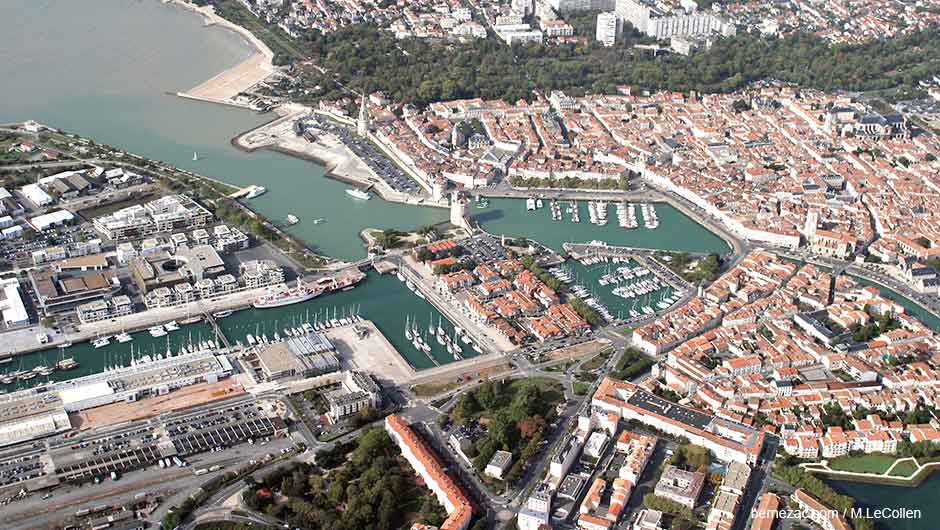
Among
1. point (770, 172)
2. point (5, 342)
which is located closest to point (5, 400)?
point (5, 342)

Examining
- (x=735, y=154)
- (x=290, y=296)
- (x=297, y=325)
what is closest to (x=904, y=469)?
(x=297, y=325)

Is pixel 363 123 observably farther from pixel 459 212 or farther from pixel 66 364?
pixel 66 364

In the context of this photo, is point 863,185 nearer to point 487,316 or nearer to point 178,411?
point 487,316

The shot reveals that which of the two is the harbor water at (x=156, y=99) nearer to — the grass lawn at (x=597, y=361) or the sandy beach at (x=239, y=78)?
the sandy beach at (x=239, y=78)

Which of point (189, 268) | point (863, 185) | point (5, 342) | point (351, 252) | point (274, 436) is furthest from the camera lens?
point (863, 185)

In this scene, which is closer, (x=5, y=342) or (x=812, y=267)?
(x=5, y=342)

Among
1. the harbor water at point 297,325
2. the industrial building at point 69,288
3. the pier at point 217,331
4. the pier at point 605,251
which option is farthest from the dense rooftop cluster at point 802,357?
the industrial building at point 69,288

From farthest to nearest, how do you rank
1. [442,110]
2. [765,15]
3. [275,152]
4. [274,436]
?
[765,15], [442,110], [275,152], [274,436]
